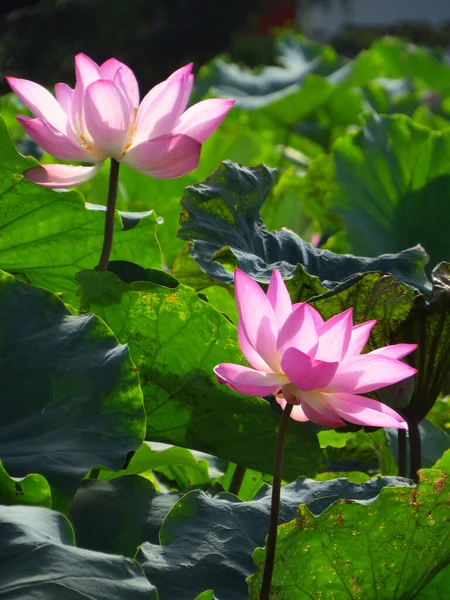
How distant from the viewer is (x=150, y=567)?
0.63 meters

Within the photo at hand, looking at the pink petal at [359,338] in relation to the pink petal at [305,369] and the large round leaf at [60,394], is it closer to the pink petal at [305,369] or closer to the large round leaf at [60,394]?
the pink petal at [305,369]

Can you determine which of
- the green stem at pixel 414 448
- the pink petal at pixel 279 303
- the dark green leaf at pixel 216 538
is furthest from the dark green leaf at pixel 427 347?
the pink petal at pixel 279 303

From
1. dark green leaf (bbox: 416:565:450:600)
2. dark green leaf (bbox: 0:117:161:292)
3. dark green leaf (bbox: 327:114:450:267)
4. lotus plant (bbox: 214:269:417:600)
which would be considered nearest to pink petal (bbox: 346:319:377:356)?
lotus plant (bbox: 214:269:417:600)

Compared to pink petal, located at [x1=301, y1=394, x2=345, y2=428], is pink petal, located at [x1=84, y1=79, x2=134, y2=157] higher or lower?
higher

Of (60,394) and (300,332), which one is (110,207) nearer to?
(60,394)

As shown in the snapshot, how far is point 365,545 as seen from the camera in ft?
2.04

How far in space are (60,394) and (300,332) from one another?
21 cm

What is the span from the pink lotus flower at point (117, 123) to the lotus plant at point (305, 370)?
245mm

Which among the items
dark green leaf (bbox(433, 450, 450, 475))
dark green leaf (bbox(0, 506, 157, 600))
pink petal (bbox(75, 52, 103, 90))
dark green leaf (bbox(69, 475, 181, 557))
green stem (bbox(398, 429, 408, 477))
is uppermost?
pink petal (bbox(75, 52, 103, 90))

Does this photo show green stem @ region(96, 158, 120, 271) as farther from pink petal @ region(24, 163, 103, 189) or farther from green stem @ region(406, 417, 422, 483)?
green stem @ region(406, 417, 422, 483)

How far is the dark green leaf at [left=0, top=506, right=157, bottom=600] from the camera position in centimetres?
52

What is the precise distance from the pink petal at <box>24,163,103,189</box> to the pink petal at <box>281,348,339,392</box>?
1.11 ft

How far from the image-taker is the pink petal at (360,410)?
60 centimetres

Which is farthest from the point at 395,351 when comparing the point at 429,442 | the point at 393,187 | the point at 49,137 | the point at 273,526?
the point at 393,187
